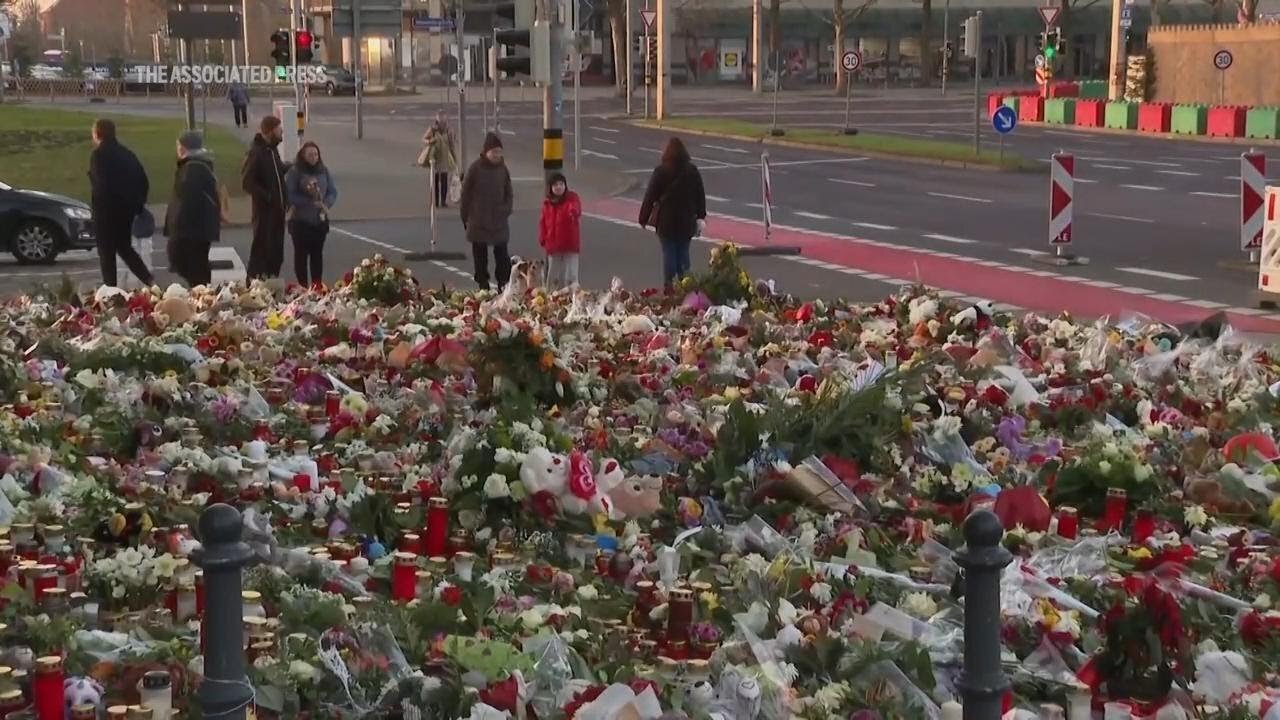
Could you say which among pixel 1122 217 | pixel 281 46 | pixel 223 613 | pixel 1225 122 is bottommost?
pixel 1122 217

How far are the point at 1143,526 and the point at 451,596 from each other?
3.03 meters

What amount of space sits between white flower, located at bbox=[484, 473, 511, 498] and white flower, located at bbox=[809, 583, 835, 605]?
1384 millimetres

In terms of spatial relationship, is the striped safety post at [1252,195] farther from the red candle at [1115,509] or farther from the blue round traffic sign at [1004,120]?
the blue round traffic sign at [1004,120]

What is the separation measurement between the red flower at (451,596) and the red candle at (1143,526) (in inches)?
114

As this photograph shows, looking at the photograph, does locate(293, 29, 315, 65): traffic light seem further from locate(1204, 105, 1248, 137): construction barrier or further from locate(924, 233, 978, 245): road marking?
locate(1204, 105, 1248, 137): construction barrier

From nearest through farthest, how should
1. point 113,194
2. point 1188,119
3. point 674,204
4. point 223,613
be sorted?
point 223,613 < point 113,194 < point 674,204 < point 1188,119

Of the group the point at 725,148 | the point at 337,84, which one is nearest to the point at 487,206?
the point at 725,148

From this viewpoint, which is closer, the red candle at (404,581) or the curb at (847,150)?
the red candle at (404,581)

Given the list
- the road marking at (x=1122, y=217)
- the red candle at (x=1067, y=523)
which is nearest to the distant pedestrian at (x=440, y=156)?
the road marking at (x=1122, y=217)

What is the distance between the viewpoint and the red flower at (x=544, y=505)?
7129mm

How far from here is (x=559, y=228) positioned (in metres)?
17.7

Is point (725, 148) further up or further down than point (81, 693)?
further down

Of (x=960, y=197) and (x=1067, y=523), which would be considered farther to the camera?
(x=960, y=197)

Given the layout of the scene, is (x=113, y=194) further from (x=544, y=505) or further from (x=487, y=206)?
(x=544, y=505)
